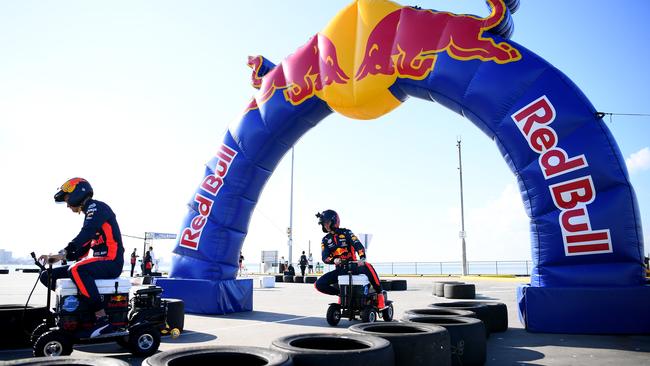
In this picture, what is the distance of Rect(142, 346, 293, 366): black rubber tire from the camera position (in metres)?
2.96

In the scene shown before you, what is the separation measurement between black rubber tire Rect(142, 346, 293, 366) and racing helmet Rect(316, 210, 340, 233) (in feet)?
16.6

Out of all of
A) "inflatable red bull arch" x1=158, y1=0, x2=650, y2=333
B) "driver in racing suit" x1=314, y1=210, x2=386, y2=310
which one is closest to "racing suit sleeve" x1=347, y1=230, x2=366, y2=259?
"driver in racing suit" x1=314, y1=210, x2=386, y2=310

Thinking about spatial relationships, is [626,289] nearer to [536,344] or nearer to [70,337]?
[536,344]

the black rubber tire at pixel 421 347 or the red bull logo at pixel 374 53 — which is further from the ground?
the red bull logo at pixel 374 53

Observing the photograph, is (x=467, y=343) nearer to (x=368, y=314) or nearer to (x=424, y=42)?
(x=368, y=314)

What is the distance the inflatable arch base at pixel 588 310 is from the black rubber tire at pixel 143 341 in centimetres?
504

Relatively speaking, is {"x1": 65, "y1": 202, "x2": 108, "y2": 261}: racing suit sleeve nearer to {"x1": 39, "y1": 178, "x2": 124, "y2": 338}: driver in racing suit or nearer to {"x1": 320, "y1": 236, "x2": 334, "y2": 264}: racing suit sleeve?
{"x1": 39, "y1": 178, "x2": 124, "y2": 338}: driver in racing suit

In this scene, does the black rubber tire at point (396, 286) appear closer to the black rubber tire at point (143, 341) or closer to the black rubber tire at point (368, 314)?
the black rubber tire at point (368, 314)

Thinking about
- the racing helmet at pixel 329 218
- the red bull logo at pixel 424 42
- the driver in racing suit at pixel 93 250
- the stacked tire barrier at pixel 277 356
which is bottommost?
the stacked tire barrier at pixel 277 356

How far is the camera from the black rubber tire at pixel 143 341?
5.02 metres

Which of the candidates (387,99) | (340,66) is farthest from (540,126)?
(340,66)

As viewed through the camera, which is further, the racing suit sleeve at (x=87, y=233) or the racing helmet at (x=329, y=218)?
the racing helmet at (x=329, y=218)

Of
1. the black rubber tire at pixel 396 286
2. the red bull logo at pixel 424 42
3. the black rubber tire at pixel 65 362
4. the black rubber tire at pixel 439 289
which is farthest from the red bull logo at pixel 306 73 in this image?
the black rubber tire at pixel 396 286

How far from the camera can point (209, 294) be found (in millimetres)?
9062
